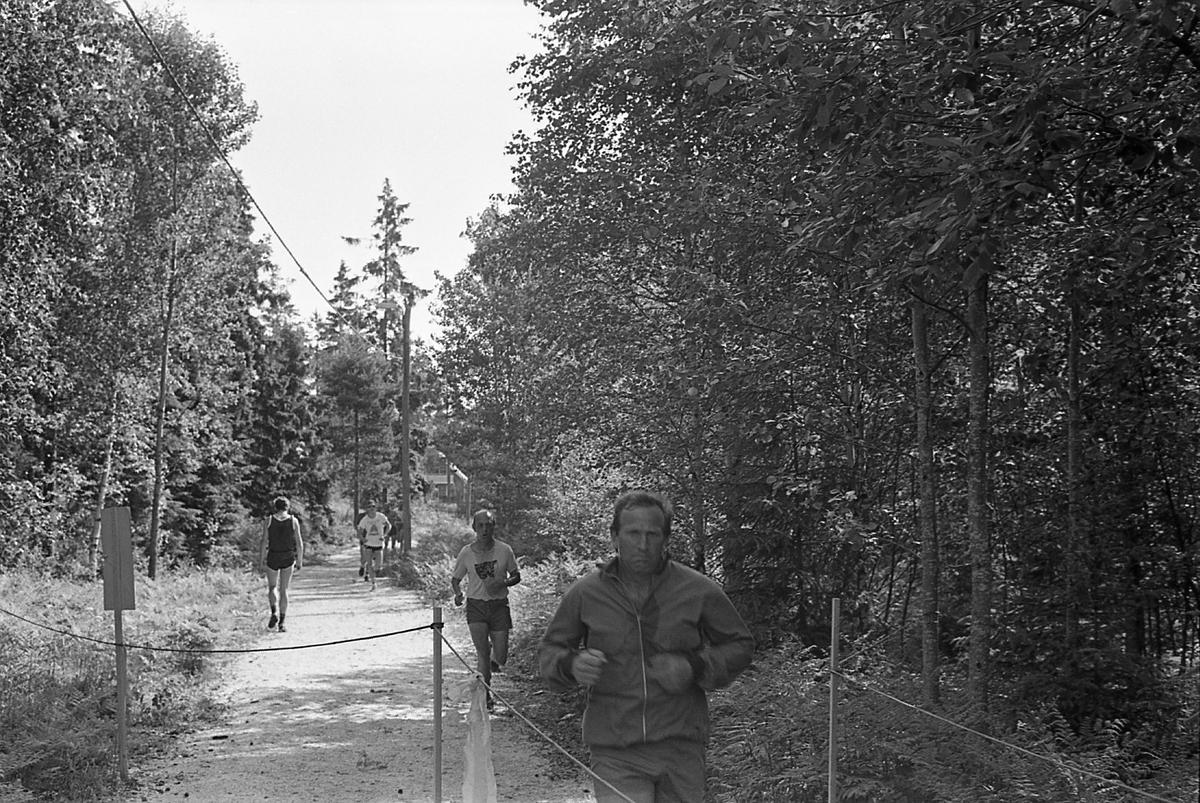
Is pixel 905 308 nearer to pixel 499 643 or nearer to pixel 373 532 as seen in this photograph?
pixel 499 643

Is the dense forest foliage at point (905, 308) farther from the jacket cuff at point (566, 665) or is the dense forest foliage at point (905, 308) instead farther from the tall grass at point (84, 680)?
the tall grass at point (84, 680)

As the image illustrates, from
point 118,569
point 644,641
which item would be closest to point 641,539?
point 644,641

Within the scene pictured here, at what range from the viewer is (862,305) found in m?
11.1

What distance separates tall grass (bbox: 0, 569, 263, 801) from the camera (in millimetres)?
9305

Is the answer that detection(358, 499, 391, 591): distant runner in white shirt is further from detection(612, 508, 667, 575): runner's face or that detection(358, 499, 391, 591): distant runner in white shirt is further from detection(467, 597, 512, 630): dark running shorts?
detection(612, 508, 667, 575): runner's face

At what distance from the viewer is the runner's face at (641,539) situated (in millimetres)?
4641

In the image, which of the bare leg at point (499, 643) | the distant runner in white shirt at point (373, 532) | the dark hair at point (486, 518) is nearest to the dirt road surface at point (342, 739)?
the bare leg at point (499, 643)

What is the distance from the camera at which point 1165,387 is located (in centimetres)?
961

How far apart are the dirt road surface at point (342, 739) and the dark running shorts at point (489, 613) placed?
48cm

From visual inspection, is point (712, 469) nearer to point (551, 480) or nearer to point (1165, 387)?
point (1165, 387)

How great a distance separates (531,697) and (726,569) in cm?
257

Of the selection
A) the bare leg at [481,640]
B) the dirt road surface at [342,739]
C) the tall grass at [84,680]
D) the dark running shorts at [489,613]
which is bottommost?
the dirt road surface at [342,739]

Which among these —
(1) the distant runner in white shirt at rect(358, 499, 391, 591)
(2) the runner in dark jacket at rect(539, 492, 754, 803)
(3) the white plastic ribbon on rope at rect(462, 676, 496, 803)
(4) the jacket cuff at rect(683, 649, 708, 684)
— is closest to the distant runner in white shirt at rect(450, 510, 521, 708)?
(3) the white plastic ribbon on rope at rect(462, 676, 496, 803)

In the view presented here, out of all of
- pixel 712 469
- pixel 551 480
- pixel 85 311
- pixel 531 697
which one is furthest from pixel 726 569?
pixel 85 311
